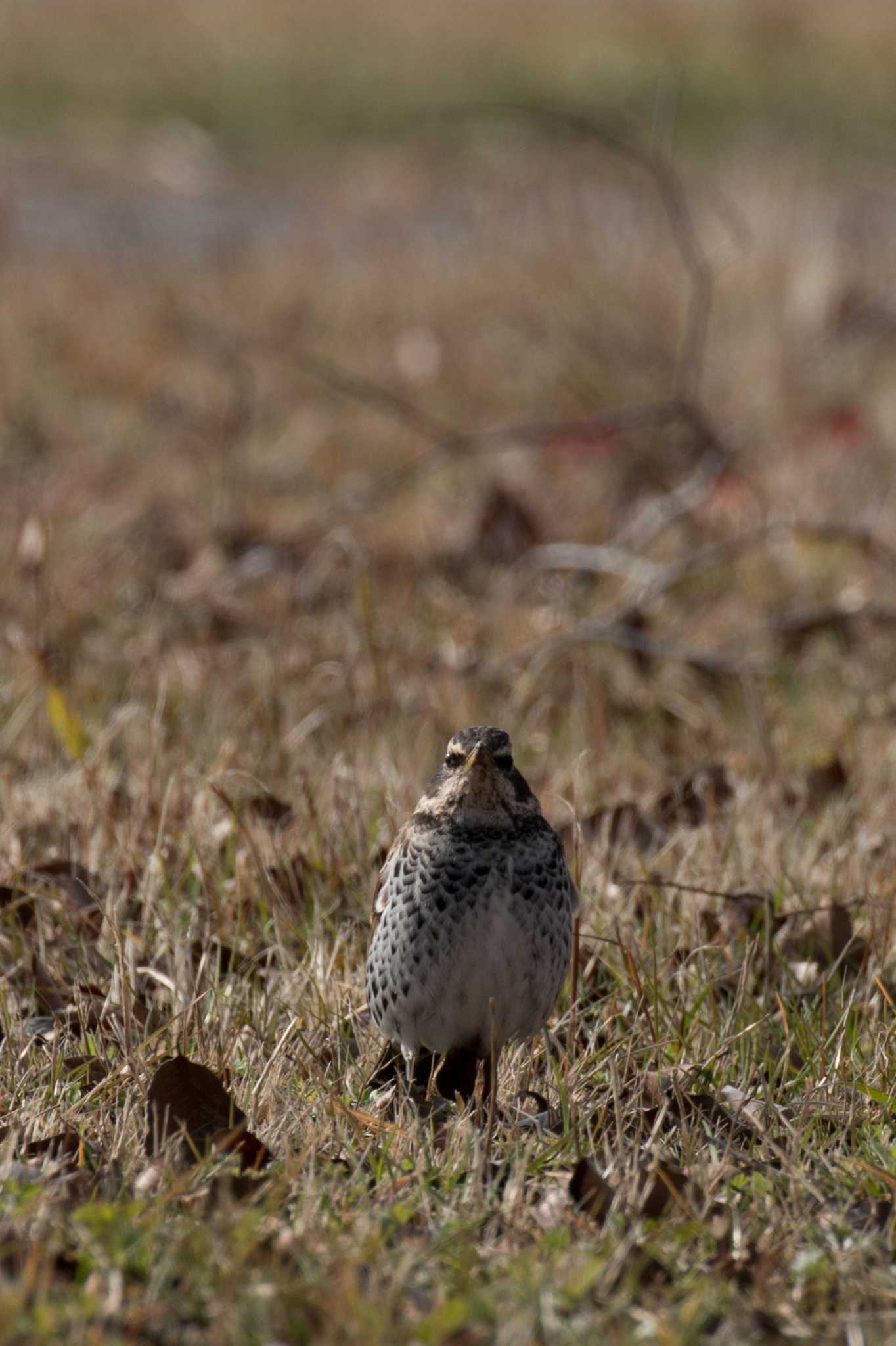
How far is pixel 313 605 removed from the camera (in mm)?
5684

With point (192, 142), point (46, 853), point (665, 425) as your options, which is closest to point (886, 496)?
point (665, 425)

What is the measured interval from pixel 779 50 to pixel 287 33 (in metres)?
9.11

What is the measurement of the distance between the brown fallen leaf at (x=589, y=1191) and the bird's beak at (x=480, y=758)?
70 centimetres

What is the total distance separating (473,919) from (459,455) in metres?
5.03

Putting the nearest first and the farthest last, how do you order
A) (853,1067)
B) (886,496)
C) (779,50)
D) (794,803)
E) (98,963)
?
(853,1067)
(98,963)
(794,803)
(886,496)
(779,50)

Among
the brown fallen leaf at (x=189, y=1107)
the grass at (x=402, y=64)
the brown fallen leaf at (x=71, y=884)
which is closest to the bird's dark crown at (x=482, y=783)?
the brown fallen leaf at (x=189, y=1107)

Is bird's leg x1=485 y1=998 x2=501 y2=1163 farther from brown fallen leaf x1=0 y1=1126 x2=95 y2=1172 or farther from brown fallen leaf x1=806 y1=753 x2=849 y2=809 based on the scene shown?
brown fallen leaf x1=806 y1=753 x2=849 y2=809

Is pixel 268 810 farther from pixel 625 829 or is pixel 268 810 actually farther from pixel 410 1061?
pixel 410 1061

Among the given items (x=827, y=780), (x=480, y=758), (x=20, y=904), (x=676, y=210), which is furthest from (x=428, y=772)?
(x=676, y=210)

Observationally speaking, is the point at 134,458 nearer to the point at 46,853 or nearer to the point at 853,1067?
the point at 46,853

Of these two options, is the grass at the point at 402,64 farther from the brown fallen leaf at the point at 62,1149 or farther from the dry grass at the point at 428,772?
the brown fallen leaf at the point at 62,1149

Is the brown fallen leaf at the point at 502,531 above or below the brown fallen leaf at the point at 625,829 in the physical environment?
below

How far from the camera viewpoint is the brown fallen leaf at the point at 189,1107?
8.81 feet

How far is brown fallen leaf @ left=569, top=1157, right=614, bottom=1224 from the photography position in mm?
2500
